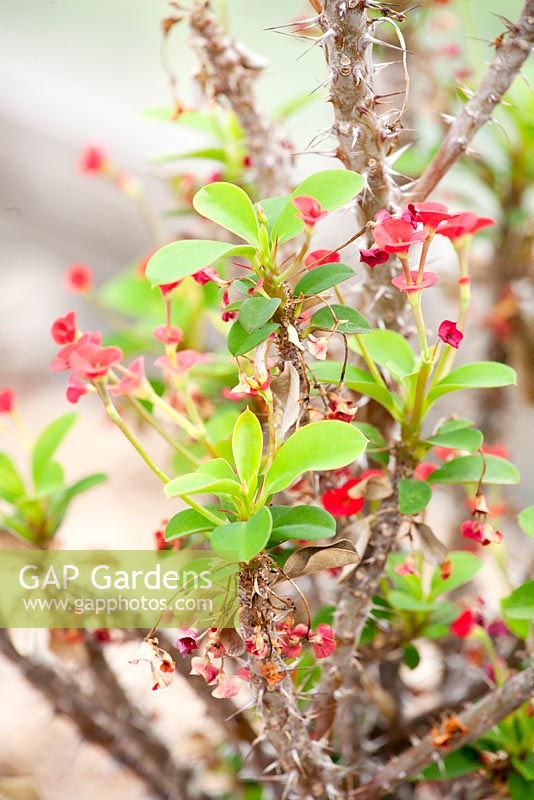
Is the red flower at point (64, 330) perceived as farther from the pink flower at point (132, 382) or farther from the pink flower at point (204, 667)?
the pink flower at point (204, 667)

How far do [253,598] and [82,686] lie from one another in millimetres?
492

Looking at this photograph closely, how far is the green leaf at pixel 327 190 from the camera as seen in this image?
0.53 metres

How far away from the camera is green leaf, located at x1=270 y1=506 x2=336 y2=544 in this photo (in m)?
0.52

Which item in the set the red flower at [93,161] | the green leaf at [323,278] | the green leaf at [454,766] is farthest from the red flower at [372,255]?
the red flower at [93,161]

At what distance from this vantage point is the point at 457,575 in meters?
0.78

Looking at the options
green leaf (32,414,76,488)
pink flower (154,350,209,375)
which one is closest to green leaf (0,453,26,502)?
green leaf (32,414,76,488)

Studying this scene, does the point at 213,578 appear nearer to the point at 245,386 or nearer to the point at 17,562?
the point at 245,386

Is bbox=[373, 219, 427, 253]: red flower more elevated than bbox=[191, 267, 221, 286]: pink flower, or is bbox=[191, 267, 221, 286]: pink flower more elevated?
bbox=[373, 219, 427, 253]: red flower

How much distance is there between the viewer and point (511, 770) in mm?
787

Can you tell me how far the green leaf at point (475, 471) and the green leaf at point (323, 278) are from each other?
0.19 meters

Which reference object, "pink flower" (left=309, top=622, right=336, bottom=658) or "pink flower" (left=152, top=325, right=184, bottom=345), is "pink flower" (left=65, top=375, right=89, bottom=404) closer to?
"pink flower" (left=152, top=325, right=184, bottom=345)

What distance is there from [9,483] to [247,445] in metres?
0.32

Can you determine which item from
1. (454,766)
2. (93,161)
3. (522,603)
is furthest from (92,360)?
(93,161)

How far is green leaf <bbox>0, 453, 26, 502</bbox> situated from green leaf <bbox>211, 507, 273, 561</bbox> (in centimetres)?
35
